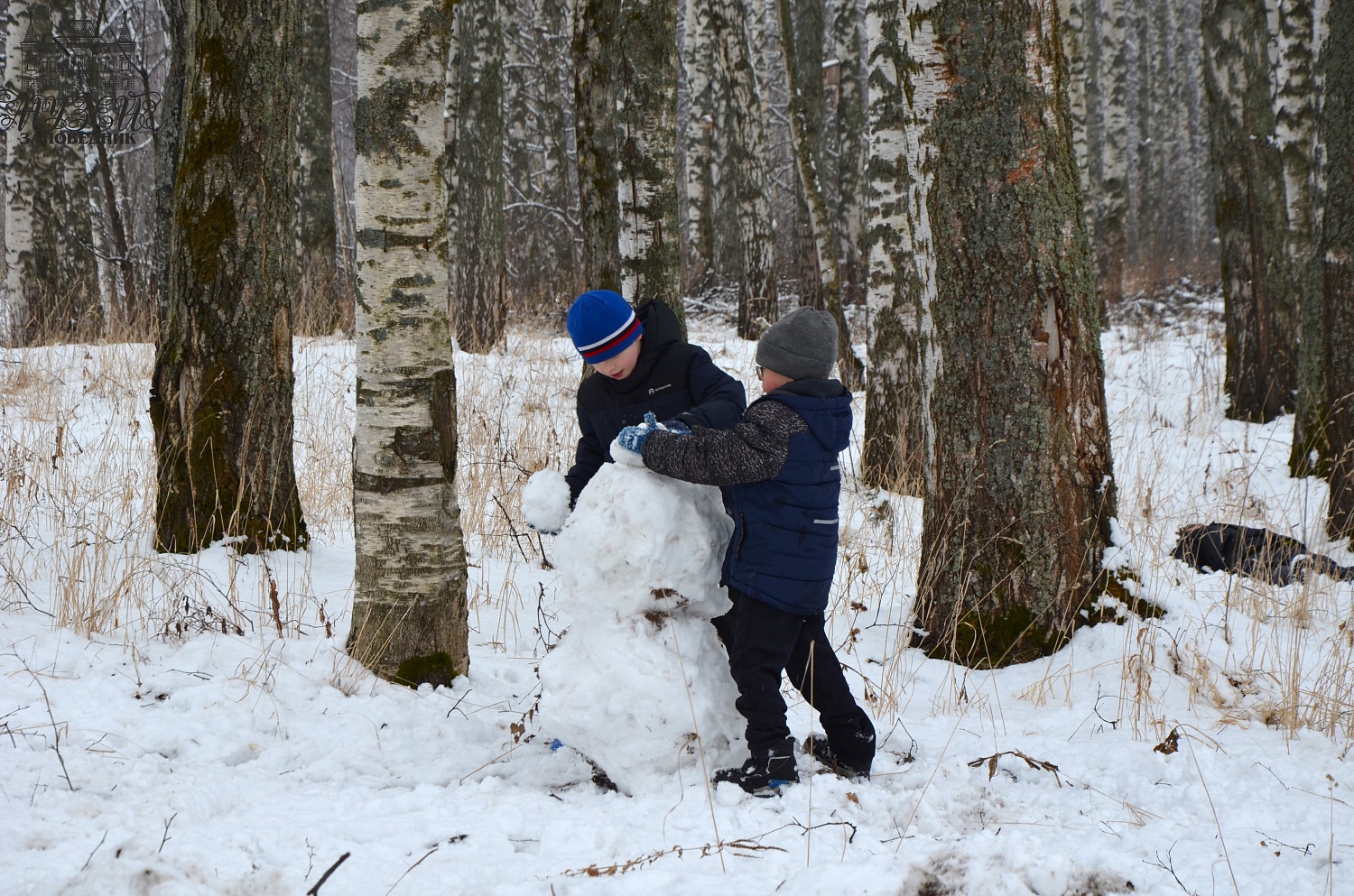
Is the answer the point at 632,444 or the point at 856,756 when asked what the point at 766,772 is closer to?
the point at 856,756

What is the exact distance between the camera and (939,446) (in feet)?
12.5

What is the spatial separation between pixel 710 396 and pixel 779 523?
526mm

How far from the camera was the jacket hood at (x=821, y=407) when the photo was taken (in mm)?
2688

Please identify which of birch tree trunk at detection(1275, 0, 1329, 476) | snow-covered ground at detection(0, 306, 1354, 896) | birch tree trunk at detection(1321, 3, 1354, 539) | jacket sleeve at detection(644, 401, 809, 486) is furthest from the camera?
birch tree trunk at detection(1275, 0, 1329, 476)

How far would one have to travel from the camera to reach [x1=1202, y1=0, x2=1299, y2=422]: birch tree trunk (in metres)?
8.09

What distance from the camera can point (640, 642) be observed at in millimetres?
2730

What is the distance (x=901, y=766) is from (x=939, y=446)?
1.42 metres

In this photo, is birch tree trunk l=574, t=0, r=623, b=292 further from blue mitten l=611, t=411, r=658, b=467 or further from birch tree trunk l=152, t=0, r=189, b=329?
blue mitten l=611, t=411, r=658, b=467

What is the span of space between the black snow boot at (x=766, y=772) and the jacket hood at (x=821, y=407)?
0.89 meters

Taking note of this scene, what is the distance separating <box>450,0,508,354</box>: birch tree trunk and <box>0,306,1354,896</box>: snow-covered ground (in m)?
5.57

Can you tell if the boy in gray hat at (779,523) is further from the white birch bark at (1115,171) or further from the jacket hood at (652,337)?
the white birch bark at (1115,171)

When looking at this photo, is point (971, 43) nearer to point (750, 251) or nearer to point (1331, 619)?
point (1331, 619)

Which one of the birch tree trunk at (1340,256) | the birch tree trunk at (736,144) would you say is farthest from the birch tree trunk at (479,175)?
the birch tree trunk at (1340,256)

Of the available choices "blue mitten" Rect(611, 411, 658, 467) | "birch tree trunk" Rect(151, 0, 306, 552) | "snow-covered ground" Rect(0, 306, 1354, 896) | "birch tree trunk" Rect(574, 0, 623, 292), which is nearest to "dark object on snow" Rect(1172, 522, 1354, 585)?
"snow-covered ground" Rect(0, 306, 1354, 896)
